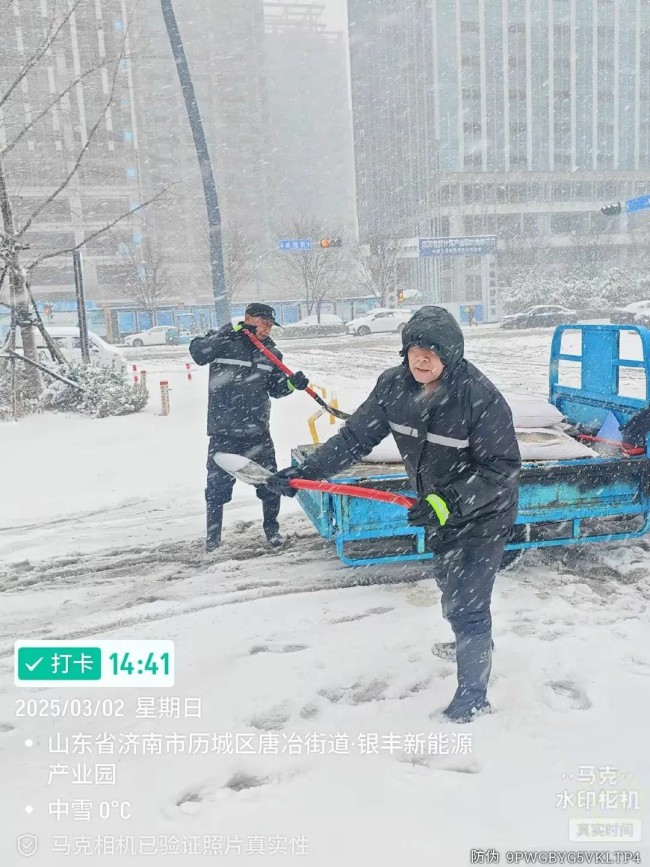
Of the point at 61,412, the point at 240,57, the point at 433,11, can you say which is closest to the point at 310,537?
the point at 61,412

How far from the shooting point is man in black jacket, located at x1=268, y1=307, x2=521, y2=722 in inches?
106

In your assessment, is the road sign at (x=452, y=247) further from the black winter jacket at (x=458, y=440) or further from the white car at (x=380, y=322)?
the black winter jacket at (x=458, y=440)

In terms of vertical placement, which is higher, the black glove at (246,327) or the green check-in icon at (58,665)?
the black glove at (246,327)

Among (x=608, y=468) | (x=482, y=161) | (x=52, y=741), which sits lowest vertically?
(x=52, y=741)

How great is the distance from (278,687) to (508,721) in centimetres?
101

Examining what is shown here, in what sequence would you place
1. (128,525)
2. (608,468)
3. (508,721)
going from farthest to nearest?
1. (128,525)
2. (608,468)
3. (508,721)

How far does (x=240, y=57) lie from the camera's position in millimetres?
84375

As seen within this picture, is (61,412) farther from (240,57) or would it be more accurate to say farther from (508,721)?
(240,57)

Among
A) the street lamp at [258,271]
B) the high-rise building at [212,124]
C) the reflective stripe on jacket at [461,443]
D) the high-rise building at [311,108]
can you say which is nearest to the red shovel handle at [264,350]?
the reflective stripe on jacket at [461,443]

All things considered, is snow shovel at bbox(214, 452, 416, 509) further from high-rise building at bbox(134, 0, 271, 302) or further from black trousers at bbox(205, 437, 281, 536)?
high-rise building at bbox(134, 0, 271, 302)

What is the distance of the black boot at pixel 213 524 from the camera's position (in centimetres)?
513

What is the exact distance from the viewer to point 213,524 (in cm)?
517
